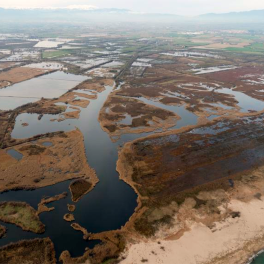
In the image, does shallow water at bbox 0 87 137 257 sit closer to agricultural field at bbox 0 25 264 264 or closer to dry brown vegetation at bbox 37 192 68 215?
agricultural field at bbox 0 25 264 264

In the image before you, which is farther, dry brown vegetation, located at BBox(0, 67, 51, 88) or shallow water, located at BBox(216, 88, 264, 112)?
dry brown vegetation, located at BBox(0, 67, 51, 88)

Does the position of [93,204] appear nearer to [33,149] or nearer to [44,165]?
[44,165]

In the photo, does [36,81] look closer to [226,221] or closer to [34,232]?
[34,232]

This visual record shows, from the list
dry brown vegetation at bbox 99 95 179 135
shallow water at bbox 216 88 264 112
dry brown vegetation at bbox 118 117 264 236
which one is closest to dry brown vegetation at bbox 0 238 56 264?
dry brown vegetation at bbox 118 117 264 236

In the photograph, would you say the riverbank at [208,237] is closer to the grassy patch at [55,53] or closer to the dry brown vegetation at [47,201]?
the dry brown vegetation at [47,201]

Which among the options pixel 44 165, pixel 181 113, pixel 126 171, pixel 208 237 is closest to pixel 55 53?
pixel 181 113
